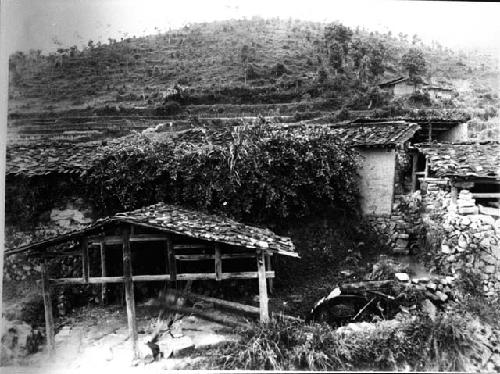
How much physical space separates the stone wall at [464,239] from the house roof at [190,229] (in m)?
2.55

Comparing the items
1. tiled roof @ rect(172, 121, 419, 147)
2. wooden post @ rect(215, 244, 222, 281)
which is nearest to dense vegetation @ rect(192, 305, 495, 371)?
wooden post @ rect(215, 244, 222, 281)

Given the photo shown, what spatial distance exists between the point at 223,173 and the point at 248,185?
467mm

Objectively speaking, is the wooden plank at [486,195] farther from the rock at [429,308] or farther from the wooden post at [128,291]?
the wooden post at [128,291]

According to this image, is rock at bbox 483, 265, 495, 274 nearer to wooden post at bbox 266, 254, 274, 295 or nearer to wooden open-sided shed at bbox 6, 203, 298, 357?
wooden open-sided shed at bbox 6, 203, 298, 357

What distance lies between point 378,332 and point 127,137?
467 centimetres

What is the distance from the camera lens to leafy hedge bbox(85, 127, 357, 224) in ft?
26.1

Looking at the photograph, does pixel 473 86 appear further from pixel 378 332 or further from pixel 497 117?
pixel 378 332

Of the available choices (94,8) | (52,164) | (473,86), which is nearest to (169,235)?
(52,164)

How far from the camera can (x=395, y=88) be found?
7.69m


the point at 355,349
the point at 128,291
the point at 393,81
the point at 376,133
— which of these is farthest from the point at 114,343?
the point at 393,81

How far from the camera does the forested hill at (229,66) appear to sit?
22.5 ft

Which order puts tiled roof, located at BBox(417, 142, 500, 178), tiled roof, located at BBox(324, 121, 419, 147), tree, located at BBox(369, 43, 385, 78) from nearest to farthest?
tiled roof, located at BBox(417, 142, 500, 178) → tree, located at BBox(369, 43, 385, 78) → tiled roof, located at BBox(324, 121, 419, 147)

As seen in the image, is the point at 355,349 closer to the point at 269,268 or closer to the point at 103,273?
the point at 269,268

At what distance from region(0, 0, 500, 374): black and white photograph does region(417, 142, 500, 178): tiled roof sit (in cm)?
4
